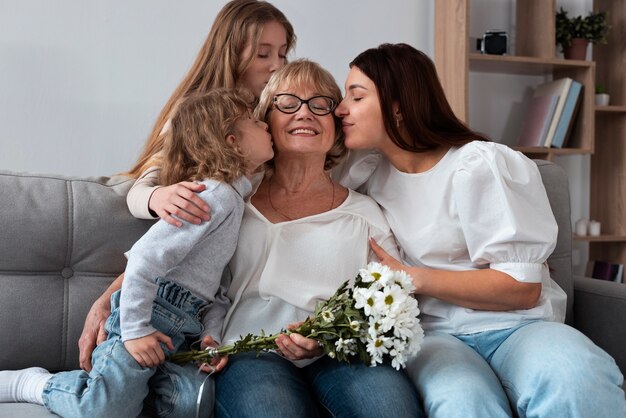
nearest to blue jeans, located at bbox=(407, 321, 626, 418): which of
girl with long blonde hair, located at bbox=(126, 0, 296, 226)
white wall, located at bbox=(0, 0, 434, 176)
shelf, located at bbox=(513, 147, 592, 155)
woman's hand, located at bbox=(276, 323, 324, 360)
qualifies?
woman's hand, located at bbox=(276, 323, 324, 360)

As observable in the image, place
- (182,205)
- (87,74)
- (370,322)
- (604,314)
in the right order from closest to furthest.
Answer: (370,322), (182,205), (604,314), (87,74)

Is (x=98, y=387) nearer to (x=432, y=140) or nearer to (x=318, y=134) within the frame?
(x=318, y=134)

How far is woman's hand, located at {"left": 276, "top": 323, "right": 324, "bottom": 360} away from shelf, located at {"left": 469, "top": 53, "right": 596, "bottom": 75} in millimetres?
2444

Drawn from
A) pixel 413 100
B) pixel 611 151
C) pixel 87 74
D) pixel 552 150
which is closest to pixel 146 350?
pixel 413 100

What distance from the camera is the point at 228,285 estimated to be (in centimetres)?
183

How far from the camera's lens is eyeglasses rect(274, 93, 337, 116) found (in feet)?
6.18

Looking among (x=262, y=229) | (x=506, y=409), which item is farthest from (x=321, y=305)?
(x=506, y=409)

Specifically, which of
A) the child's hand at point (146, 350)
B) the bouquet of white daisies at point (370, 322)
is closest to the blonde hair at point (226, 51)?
the child's hand at point (146, 350)

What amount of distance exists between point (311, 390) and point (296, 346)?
174 millimetres

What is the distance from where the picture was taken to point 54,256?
1869 millimetres

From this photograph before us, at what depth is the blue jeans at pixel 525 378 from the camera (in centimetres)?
146

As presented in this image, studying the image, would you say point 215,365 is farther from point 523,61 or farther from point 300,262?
point 523,61

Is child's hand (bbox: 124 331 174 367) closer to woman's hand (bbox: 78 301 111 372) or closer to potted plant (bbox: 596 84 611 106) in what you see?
woman's hand (bbox: 78 301 111 372)

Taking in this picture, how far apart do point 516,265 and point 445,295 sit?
0.18 m
